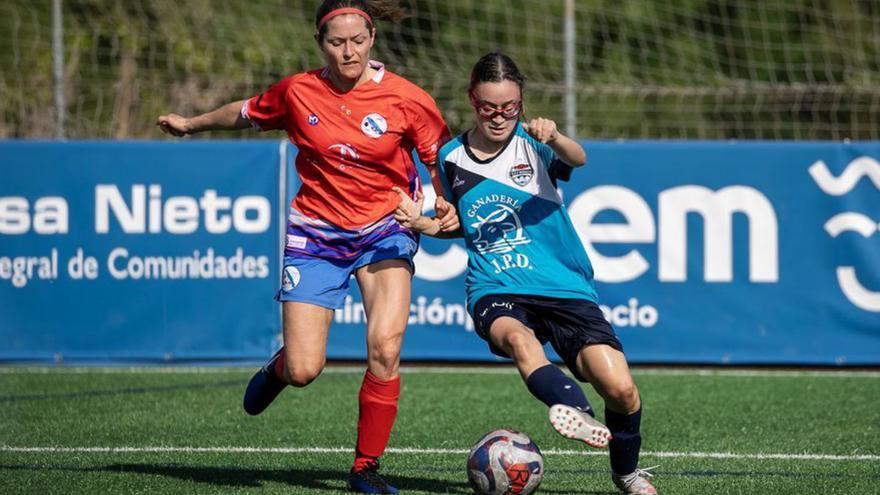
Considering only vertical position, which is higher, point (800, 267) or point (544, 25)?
point (544, 25)

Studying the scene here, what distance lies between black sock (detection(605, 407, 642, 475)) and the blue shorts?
1.20 meters

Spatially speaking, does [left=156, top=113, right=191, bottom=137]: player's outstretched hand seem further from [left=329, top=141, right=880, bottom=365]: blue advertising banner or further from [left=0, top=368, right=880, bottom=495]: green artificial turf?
[left=329, top=141, right=880, bottom=365]: blue advertising banner

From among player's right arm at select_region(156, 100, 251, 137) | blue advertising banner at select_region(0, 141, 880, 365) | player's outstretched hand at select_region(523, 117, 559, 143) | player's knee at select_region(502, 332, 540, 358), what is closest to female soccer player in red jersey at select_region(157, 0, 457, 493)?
player's right arm at select_region(156, 100, 251, 137)

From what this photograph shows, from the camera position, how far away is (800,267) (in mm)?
10070

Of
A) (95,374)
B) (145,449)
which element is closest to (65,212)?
(95,374)

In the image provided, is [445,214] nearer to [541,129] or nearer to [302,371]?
[541,129]

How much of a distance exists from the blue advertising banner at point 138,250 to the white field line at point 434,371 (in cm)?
11

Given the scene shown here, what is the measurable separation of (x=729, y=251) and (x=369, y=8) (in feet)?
17.3

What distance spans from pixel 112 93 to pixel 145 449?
7.37m

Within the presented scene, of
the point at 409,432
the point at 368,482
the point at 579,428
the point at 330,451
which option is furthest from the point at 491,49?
the point at 579,428

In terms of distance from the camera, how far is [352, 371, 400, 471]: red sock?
556cm

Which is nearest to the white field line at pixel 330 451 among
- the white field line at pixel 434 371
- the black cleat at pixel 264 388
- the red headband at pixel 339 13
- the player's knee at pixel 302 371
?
the black cleat at pixel 264 388

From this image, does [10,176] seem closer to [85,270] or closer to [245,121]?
[85,270]

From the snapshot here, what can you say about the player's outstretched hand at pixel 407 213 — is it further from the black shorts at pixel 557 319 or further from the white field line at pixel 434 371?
the white field line at pixel 434 371
